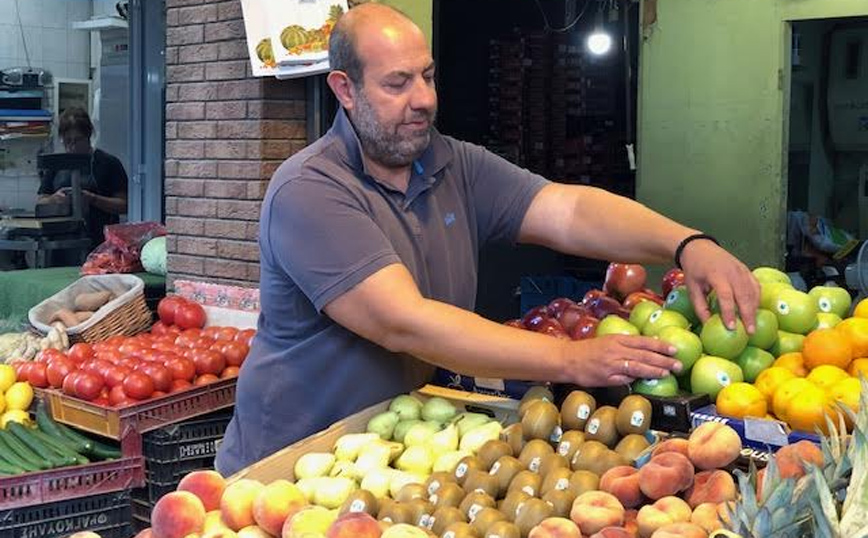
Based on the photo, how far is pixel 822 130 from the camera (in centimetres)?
849

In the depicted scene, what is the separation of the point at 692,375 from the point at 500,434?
0.50m

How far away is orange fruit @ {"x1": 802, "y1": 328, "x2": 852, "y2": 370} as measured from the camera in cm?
274

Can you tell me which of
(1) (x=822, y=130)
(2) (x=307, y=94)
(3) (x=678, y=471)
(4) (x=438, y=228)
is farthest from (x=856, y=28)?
(3) (x=678, y=471)

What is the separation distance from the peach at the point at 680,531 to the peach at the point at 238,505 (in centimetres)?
85

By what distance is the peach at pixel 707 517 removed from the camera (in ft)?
6.52

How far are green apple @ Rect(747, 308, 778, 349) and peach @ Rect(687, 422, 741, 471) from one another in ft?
2.14

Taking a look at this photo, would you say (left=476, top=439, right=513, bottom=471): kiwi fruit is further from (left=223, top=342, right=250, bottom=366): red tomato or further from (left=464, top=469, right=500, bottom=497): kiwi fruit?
(left=223, top=342, right=250, bottom=366): red tomato

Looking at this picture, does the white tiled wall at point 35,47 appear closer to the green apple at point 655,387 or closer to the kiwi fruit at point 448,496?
the green apple at point 655,387

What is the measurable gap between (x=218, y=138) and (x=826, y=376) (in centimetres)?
361

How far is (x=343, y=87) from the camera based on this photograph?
2.92m

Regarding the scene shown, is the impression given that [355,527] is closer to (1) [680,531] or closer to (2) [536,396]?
(1) [680,531]

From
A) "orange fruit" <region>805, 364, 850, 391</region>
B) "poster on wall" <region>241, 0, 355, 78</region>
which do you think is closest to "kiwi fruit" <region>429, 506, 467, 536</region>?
"orange fruit" <region>805, 364, 850, 391</region>

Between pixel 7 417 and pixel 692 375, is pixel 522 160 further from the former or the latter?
pixel 692 375

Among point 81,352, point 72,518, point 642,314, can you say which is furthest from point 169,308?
point 642,314
